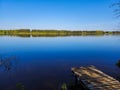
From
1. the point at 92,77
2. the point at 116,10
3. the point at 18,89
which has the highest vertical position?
the point at 116,10

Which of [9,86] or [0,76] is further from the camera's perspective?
[0,76]

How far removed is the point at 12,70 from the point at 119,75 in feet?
27.9

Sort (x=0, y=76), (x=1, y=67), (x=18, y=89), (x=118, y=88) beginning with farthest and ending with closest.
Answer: (x=1, y=67) → (x=0, y=76) → (x=18, y=89) → (x=118, y=88)

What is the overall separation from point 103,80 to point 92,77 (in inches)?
30.7

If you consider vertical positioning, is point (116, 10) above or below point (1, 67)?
above

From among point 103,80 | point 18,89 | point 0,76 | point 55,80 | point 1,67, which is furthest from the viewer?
point 1,67

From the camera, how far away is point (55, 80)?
45.0ft

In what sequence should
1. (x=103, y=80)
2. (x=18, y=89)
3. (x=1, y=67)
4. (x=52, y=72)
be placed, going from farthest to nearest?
1. (x=1, y=67)
2. (x=52, y=72)
3. (x=18, y=89)
4. (x=103, y=80)

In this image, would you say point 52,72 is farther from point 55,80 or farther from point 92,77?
point 92,77

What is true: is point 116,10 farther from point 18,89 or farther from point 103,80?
point 18,89

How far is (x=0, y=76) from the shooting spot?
1473 cm

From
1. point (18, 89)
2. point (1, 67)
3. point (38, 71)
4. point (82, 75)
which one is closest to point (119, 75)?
point (82, 75)

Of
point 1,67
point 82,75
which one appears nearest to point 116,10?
point 82,75

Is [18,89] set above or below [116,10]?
below
